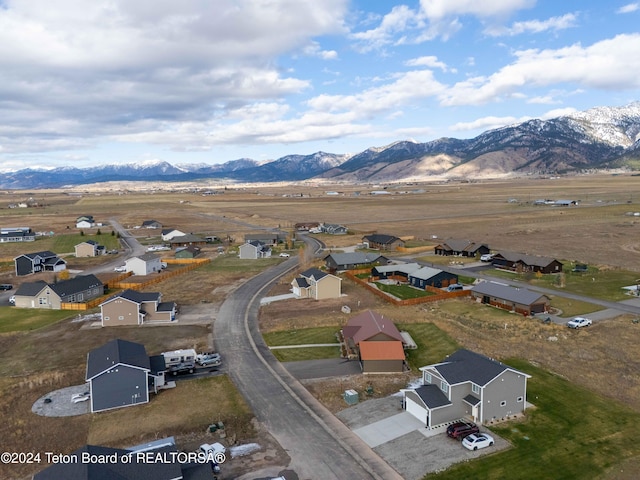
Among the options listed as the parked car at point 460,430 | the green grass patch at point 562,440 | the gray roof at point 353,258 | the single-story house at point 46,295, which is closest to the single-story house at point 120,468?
the green grass patch at point 562,440

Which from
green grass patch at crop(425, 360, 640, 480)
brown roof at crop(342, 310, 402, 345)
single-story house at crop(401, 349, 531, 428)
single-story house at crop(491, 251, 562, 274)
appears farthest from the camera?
single-story house at crop(491, 251, 562, 274)

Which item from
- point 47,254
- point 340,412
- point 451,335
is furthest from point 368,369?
point 47,254

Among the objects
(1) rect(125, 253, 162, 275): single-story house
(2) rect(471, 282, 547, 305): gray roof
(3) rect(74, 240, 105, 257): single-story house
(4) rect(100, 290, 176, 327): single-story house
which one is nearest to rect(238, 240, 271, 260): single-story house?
(1) rect(125, 253, 162, 275): single-story house

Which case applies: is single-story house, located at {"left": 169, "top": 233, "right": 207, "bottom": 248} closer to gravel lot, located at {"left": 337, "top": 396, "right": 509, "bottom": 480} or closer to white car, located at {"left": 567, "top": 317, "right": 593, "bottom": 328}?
white car, located at {"left": 567, "top": 317, "right": 593, "bottom": 328}

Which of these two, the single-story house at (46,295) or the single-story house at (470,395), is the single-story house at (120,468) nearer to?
the single-story house at (470,395)

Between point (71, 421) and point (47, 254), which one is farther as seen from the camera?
point (47, 254)

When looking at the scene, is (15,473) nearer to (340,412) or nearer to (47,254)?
(340,412)

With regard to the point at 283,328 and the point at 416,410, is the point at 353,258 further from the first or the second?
the point at 416,410
